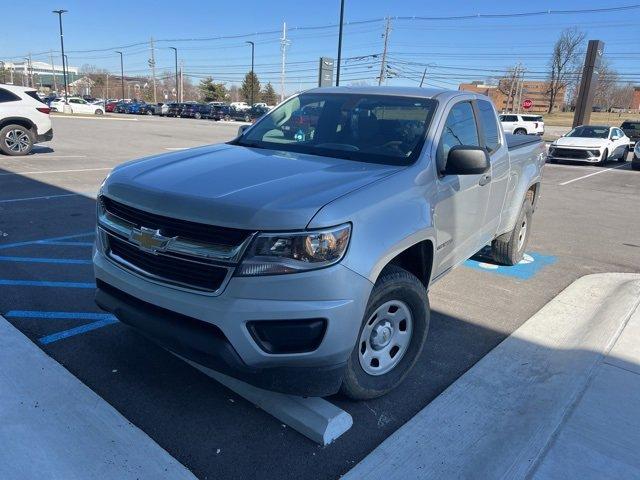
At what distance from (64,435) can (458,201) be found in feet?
9.28

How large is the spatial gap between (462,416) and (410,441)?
0.43m

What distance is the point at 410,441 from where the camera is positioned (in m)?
2.79

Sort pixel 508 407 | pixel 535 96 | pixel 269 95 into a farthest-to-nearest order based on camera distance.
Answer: pixel 269 95
pixel 535 96
pixel 508 407

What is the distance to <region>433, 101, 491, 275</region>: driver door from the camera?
3445 millimetres

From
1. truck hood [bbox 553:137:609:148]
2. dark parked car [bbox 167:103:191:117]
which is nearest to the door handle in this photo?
truck hood [bbox 553:137:609:148]

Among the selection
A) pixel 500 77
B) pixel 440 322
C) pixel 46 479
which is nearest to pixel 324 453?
pixel 46 479

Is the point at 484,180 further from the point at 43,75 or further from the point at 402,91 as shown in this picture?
the point at 43,75

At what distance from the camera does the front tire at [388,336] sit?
2.88 m

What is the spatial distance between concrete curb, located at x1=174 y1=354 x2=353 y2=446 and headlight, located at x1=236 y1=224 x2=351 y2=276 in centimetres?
95

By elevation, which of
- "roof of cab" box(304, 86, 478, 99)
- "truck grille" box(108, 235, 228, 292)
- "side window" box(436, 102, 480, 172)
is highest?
"roof of cab" box(304, 86, 478, 99)

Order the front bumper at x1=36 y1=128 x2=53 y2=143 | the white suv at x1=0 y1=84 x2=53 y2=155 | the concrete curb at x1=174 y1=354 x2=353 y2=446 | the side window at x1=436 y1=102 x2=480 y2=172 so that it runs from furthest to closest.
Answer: the front bumper at x1=36 y1=128 x2=53 y2=143
the white suv at x1=0 y1=84 x2=53 y2=155
the side window at x1=436 y1=102 x2=480 y2=172
the concrete curb at x1=174 y1=354 x2=353 y2=446

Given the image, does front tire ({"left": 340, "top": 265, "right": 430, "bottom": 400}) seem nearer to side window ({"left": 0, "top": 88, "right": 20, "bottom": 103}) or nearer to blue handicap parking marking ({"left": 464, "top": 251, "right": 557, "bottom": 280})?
blue handicap parking marking ({"left": 464, "top": 251, "right": 557, "bottom": 280})

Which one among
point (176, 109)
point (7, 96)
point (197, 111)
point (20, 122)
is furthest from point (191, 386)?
point (176, 109)

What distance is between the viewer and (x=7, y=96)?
41.5 ft
